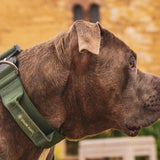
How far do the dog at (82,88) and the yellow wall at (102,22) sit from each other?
10.6 meters

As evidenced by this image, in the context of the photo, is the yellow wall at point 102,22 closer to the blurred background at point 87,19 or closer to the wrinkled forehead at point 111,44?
the blurred background at point 87,19

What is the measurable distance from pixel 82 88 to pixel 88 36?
27 cm

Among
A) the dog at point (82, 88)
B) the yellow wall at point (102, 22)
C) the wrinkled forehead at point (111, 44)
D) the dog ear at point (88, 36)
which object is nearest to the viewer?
the dog ear at point (88, 36)

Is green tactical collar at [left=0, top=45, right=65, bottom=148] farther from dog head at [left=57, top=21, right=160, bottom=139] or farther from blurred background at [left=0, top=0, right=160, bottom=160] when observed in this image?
Result: blurred background at [left=0, top=0, right=160, bottom=160]

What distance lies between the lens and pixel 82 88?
2430 mm

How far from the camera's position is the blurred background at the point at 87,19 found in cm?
1320

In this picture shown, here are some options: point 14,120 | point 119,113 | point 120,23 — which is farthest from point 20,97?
point 120,23

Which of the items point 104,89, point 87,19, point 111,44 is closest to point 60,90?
point 104,89

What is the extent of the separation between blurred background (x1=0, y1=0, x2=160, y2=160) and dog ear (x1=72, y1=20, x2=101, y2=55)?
1064 cm

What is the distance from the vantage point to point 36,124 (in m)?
2.36

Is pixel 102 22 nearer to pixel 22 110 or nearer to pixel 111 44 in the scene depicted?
pixel 111 44

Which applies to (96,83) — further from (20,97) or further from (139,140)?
(139,140)

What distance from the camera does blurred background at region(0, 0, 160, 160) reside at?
13.2 m

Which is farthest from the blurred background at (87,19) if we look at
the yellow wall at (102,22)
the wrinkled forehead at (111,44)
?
the wrinkled forehead at (111,44)
